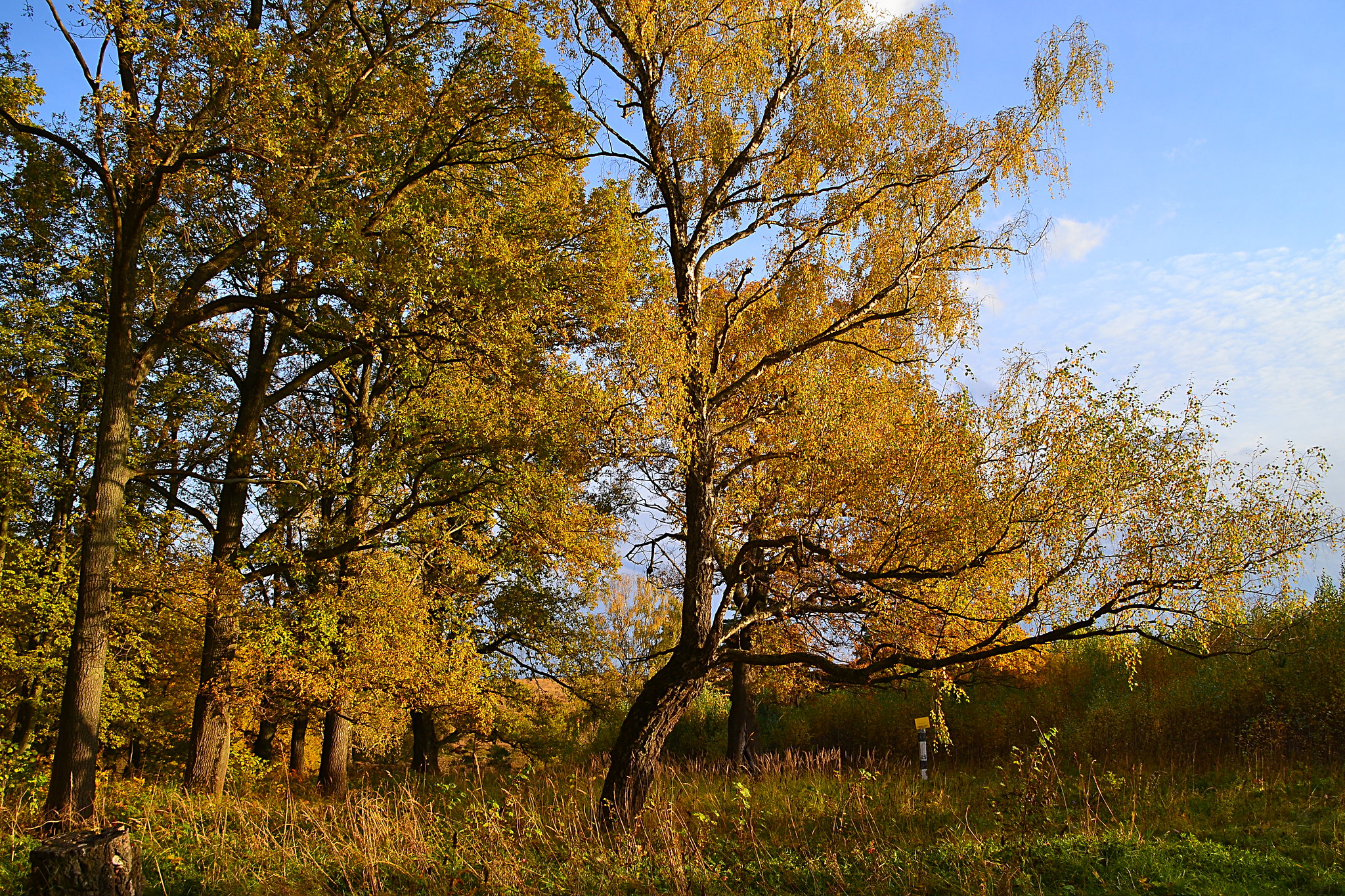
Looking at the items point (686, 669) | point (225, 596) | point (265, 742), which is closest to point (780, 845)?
point (686, 669)

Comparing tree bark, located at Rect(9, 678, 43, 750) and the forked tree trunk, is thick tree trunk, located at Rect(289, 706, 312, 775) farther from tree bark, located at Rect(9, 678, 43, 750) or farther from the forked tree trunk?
the forked tree trunk

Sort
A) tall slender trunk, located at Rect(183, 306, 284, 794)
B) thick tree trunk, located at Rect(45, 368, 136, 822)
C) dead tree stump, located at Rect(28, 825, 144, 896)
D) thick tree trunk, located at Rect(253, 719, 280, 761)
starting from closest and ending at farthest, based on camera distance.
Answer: dead tree stump, located at Rect(28, 825, 144, 896) → thick tree trunk, located at Rect(45, 368, 136, 822) → tall slender trunk, located at Rect(183, 306, 284, 794) → thick tree trunk, located at Rect(253, 719, 280, 761)

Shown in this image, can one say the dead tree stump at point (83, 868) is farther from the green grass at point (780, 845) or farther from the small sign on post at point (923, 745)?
the small sign on post at point (923, 745)

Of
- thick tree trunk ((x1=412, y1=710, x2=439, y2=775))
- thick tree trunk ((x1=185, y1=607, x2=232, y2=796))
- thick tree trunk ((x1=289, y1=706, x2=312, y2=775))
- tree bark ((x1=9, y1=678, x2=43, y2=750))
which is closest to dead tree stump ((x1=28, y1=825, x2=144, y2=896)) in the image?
thick tree trunk ((x1=185, y1=607, x2=232, y2=796))

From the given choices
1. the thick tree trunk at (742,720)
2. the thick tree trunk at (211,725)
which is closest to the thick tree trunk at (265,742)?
the thick tree trunk at (211,725)

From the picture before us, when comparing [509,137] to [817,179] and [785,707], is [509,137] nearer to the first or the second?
[817,179]

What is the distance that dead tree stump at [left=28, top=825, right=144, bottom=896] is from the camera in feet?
18.0

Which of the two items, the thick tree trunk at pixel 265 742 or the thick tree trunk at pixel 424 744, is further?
the thick tree trunk at pixel 265 742

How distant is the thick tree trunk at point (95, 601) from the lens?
29.0 feet

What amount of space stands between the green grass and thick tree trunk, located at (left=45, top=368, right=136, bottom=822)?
2.04 feet

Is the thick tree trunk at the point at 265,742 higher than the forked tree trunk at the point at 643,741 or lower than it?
lower

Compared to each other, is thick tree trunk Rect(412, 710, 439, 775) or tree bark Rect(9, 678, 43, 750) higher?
tree bark Rect(9, 678, 43, 750)

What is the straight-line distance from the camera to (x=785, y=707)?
2141 cm

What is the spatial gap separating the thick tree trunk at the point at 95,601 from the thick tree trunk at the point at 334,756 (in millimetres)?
4944
